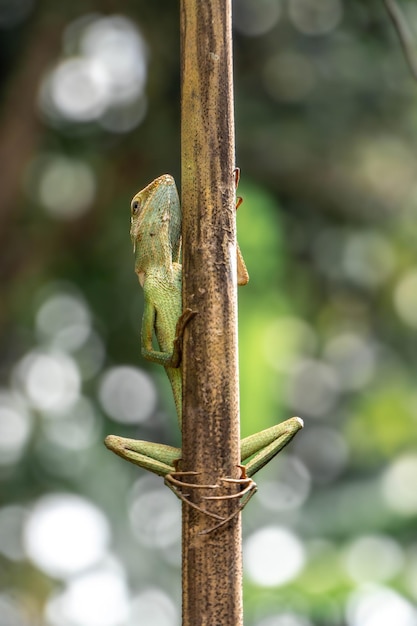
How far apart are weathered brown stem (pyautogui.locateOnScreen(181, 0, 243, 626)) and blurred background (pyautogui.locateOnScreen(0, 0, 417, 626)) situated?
580cm

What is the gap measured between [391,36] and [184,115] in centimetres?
799

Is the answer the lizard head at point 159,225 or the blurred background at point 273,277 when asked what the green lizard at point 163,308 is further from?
the blurred background at point 273,277

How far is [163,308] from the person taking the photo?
449 cm

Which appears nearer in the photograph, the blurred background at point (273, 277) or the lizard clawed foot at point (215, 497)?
the lizard clawed foot at point (215, 497)

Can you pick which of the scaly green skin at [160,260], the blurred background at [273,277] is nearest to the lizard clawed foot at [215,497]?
the scaly green skin at [160,260]

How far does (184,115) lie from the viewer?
10.8 feet

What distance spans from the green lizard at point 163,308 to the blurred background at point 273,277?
447 centimetres

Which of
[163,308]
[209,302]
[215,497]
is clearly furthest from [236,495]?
[163,308]

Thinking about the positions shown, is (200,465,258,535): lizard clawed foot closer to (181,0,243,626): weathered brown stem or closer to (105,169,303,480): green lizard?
(181,0,243,626): weathered brown stem

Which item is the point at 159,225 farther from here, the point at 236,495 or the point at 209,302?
the point at 236,495

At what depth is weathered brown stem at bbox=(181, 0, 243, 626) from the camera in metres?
3.22

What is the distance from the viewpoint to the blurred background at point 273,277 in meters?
10.7

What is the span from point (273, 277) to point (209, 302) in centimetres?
583

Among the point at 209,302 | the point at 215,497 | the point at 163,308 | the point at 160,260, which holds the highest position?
the point at 160,260
